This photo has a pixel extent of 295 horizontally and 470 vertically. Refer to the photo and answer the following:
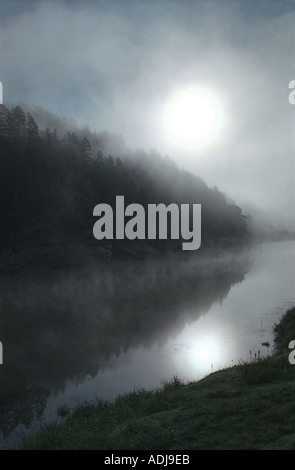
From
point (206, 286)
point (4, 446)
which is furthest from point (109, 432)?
point (206, 286)

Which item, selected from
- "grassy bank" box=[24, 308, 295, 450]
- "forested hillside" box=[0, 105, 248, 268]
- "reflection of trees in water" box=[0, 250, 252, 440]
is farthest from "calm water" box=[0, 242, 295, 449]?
"forested hillside" box=[0, 105, 248, 268]

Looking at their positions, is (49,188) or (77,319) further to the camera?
(49,188)

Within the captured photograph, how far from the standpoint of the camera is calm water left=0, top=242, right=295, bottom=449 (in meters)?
19.9

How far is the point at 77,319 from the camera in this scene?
125ft

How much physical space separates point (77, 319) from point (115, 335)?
8.11m

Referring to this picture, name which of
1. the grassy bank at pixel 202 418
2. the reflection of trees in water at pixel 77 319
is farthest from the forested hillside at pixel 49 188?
the grassy bank at pixel 202 418

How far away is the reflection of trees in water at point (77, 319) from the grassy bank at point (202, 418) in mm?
5085

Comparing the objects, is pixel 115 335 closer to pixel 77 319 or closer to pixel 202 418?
pixel 77 319

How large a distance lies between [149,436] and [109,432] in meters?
2.15

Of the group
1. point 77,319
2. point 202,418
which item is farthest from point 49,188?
point 202,418

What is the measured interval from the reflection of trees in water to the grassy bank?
509cm

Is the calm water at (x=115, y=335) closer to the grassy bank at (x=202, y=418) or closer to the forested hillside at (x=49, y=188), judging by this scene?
the grassy bank at (x=202, y=418)

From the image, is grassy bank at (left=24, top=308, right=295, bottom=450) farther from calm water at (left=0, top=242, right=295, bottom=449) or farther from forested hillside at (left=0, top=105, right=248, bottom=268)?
forested hillside at (left=0, top=105, right=248, bottom=268)

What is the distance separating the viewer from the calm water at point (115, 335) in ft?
65.2
